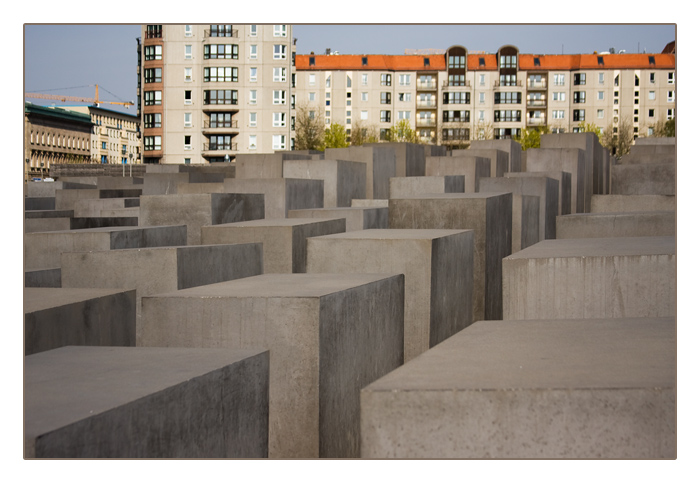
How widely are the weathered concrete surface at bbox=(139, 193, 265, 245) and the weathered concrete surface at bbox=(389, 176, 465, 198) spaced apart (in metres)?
2.40

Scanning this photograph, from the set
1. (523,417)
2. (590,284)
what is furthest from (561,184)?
(523,417)

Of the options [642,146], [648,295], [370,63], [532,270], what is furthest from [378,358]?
[370,63]

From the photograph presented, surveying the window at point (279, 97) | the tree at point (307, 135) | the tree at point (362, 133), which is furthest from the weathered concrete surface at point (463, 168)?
the tree at point (362, 133)

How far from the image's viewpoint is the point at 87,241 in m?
7.97

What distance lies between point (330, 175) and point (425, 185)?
1.71 meters

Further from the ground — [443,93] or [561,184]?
[443,93]

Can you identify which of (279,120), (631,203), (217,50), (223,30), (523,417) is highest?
(279,120)

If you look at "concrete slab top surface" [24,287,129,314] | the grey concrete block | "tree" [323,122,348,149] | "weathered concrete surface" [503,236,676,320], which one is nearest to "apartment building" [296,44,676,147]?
"tree" [323,122,348,149]

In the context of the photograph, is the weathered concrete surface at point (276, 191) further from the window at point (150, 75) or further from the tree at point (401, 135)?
the tree at point (401, 135)

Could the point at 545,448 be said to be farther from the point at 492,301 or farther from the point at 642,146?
the point at 642,146

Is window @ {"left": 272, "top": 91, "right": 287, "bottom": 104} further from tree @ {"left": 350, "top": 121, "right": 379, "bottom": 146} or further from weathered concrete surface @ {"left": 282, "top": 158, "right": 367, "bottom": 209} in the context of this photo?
weathered concrete surface @ {"left": 282, "top": 158, "right": 367, "bottom": 209}

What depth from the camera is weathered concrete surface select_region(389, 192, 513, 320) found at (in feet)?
24.9

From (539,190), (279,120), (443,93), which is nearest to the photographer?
(539,190)

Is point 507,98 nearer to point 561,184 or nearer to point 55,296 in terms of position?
point 561,184
